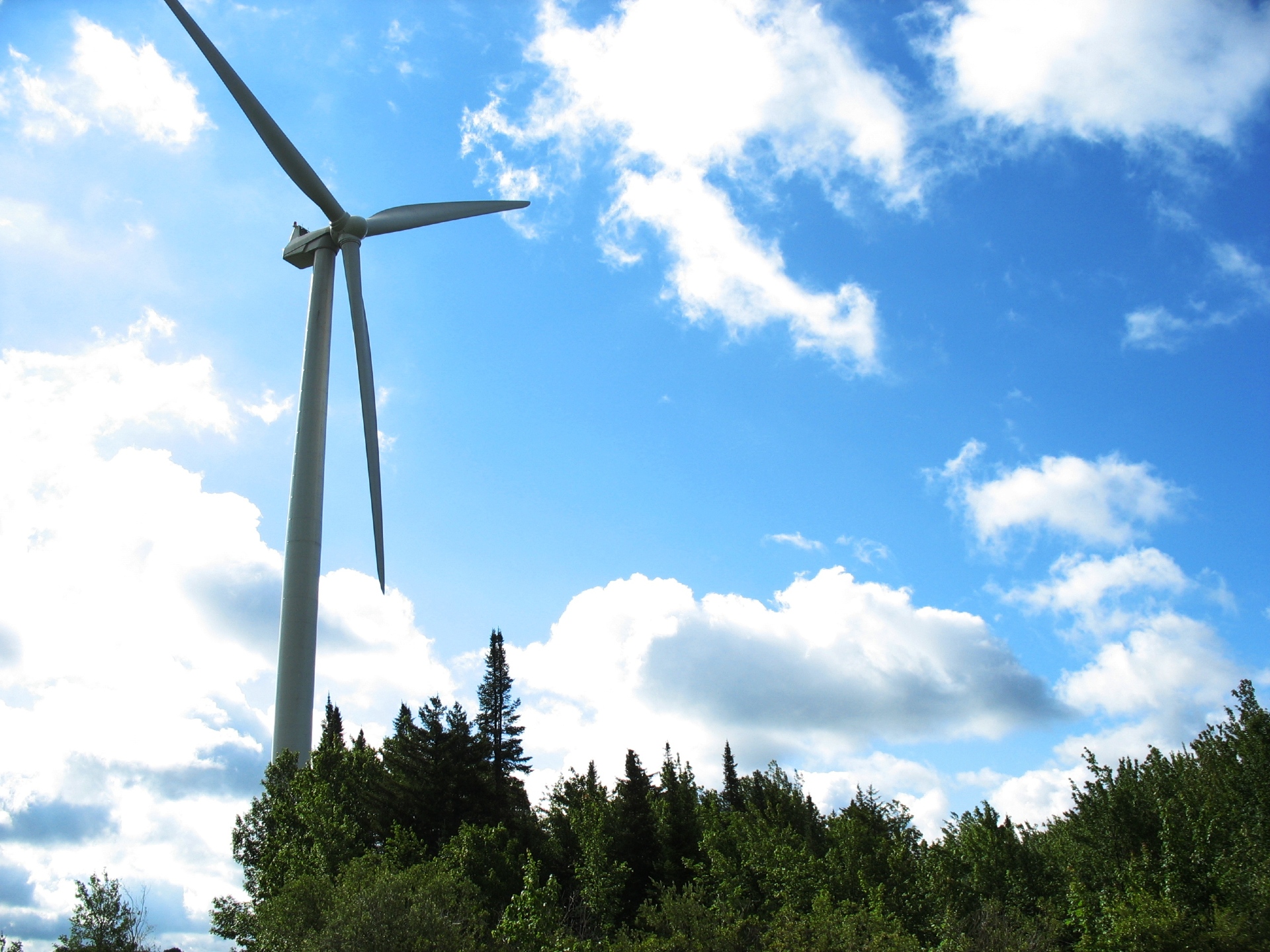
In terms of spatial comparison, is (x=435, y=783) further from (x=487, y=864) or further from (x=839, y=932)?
(x=839, y=932)

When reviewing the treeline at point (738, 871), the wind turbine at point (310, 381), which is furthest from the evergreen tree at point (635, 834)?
the wind turbine at point (310, 381)

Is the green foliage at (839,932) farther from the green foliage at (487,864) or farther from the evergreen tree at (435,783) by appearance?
the evergreen tree at (435,783)

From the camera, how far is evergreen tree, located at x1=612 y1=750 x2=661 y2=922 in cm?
7331

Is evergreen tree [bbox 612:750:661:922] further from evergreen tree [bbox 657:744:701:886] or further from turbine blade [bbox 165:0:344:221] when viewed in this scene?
turbine blade [bbox 165:0:344:221]

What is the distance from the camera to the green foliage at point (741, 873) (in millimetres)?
34312

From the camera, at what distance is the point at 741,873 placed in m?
62.3

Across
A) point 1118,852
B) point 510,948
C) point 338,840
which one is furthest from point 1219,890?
point 338,840

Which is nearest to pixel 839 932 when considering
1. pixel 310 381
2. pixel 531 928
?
pixel 531 928

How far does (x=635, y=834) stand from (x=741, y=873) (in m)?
15.2

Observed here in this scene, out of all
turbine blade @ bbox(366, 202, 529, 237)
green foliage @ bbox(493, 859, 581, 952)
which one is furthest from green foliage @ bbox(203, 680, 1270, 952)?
turbine blade @ bbox(366, 202, 529, 237)

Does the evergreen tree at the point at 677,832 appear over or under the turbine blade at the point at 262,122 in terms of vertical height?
under

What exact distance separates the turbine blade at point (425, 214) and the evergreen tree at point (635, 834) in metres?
45.3

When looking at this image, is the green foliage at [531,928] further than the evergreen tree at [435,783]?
No

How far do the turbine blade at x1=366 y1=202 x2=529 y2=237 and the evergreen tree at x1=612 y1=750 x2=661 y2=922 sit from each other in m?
45.3
